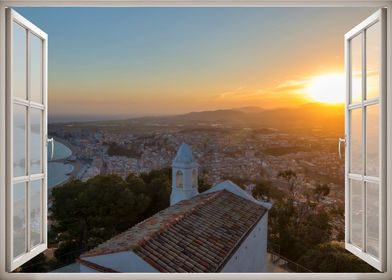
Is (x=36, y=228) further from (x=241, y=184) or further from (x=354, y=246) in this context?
(x=241, y=184)

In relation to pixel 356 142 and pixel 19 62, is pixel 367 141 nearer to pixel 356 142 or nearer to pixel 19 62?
pixel 356 142

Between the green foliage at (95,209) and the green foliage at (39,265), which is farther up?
the green foliage at (95,209)

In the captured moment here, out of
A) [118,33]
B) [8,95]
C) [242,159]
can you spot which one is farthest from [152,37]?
[8,95]

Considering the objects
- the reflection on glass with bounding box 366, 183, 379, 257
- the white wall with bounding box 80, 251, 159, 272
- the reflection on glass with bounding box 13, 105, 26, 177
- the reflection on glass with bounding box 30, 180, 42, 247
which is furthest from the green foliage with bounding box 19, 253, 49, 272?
the reflection on glass with bounding box 366, 183, 379, 257

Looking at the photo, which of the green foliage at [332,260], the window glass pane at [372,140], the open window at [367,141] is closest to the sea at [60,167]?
the green foliage at [332,260]

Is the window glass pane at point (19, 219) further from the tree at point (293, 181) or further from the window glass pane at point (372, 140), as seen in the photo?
the tree at point (293, 181)

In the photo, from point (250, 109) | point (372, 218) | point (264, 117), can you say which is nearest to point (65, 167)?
point (250, 109)
